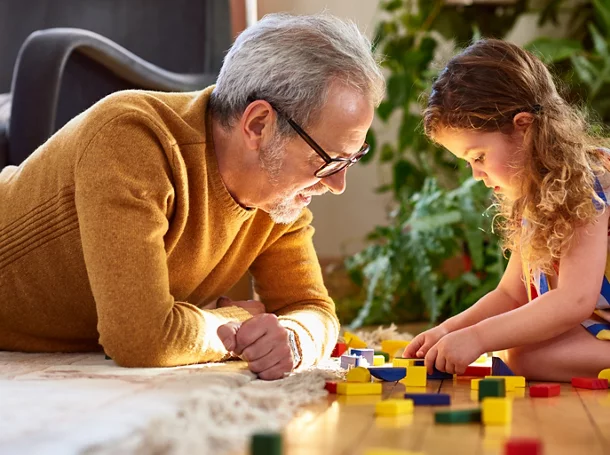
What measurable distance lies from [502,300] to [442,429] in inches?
31.2

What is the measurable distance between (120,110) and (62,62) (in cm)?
62

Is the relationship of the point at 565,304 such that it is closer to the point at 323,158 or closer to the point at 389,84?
the point at 323,158

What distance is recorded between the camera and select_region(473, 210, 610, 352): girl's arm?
157cm

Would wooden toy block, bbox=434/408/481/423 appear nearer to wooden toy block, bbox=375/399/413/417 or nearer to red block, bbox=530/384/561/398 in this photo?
wooden toy block, bbox=375/399/413/417

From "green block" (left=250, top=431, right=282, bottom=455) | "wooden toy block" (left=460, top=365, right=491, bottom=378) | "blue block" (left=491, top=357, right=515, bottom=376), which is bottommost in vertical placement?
"wooden toy block" (left=460, top=365, right=491, bottom=378)

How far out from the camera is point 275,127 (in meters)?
1.62

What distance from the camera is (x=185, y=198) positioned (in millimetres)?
1596

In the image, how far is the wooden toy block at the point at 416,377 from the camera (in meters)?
1.50

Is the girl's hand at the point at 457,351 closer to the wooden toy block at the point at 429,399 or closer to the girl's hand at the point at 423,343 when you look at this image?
the girl's hand at the point at 423,343

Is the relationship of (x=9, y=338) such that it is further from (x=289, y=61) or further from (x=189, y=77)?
(x=189, y=77)

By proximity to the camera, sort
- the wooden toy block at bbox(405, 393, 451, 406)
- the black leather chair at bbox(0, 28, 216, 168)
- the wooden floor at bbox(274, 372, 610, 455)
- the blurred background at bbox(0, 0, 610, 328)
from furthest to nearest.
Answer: the blurred background at bbox(0, 0, 610, 328) < the black leather chair at bbox(0, 28, 216, 168) < the wooden toy block at bbox(405, 393, 451, 406) < the wooden floor at bbox(274, 372, 610, 455)

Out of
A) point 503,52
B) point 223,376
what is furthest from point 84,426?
point 503,52

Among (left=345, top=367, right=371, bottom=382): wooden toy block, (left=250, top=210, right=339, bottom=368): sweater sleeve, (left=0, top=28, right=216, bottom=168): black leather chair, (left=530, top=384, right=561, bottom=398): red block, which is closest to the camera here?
(left=530, top=384, right=561, bottom=398): red block

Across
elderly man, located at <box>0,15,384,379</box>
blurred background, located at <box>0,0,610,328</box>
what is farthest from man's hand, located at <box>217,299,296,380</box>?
blurred background, located at <box>0,0,610,328</box>
